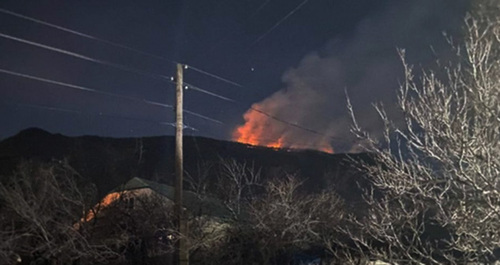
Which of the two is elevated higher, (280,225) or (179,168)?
(179,168)

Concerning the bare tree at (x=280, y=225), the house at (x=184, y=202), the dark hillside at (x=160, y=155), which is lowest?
the bare tree at (x=280, y=225)

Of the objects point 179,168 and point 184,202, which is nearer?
point 179,168

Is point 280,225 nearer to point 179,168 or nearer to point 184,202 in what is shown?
point 184,202

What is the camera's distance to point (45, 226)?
18.5 meters

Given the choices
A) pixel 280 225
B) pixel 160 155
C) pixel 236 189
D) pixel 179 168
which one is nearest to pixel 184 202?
pixel 236 189

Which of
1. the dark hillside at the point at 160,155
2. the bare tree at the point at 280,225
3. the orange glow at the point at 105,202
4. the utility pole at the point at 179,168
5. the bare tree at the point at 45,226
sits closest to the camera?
the utility pole at the point at 179,168

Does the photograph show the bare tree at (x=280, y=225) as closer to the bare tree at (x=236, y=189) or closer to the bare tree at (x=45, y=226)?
the bare tree at (x=236, y=189)

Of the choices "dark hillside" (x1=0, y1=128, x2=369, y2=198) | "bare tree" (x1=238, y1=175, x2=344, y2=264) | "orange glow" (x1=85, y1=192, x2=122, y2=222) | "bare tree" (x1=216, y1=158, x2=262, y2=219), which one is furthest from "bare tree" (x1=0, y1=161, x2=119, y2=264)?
"dark hillside" (x1=0, y1=128, x2=369, y2=198)

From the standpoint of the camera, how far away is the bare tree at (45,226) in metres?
18.0

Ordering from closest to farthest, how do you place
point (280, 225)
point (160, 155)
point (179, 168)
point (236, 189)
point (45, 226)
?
point (179, 168) → point (45, 226) → point (280, 225) → point (236, 189) → point (160, 155)

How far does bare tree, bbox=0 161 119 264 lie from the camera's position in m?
18.0

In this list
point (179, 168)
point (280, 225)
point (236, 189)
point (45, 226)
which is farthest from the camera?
point (236, 189)

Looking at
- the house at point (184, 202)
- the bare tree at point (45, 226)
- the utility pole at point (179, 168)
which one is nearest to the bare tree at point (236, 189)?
the house at point (184, 202)

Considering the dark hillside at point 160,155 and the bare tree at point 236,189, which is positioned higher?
the dark hillside at point 160,155
